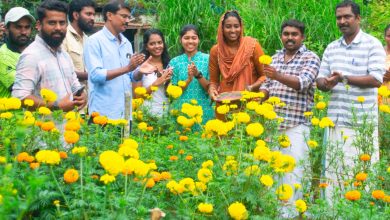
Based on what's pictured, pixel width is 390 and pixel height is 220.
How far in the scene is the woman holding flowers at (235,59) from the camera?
566 centimetres

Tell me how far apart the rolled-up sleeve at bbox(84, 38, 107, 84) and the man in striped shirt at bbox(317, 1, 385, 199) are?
1.67m

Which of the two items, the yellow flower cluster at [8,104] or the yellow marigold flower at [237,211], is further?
the yellow flower cluster at [8,104]

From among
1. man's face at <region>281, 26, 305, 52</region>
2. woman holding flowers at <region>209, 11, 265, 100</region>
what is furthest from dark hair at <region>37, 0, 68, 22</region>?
man's face at <region>281, 26, 305, 52</region>

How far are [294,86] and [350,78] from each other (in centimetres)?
44

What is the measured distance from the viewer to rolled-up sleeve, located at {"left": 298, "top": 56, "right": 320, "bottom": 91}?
16.8 feet

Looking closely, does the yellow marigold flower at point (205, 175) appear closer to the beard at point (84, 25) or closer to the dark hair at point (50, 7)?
the dark hair at point (50, 7)

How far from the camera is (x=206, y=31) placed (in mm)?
9195

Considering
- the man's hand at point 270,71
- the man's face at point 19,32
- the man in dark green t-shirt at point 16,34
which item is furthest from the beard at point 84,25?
the man's hand at point 270,71

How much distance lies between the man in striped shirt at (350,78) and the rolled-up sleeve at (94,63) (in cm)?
167

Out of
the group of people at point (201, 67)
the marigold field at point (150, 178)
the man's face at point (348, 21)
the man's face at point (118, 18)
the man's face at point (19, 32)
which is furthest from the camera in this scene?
the man's face at point (118, 18)

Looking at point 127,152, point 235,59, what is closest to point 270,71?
point 235,59

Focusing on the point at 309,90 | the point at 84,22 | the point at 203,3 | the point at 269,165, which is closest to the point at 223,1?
the point at 203,3

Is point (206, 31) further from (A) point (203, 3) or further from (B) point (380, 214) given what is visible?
(B) point (380, 214)

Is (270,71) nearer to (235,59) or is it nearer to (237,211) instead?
(235,59)
